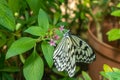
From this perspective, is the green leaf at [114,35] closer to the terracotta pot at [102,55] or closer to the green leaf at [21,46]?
the terracotta pot at [102,55]

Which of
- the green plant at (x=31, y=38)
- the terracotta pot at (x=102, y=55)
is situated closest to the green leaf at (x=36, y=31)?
the green plant at (x=31, y=38)

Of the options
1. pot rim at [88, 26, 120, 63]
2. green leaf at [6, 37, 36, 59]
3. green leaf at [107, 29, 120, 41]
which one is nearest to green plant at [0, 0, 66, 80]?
green leaf at [6, 37, 36, 59]

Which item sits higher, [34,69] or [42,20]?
[42,20]

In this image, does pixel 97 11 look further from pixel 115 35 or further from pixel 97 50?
pixel 115 35

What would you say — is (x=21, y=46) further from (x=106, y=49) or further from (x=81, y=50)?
(x=106, y=49)

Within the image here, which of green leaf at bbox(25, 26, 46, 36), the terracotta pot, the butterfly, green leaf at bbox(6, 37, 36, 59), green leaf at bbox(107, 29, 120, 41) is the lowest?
the terracotta pot

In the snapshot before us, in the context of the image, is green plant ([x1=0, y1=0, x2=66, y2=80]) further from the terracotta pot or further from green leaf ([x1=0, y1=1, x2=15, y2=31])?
the terracotta pot

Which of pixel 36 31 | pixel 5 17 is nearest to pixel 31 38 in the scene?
pixel 36 31
